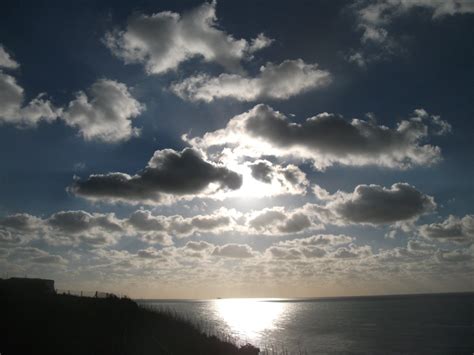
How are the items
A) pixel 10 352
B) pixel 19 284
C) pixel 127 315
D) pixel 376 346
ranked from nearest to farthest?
1. pixel 10 352
2. pixel 127 315
3. pixel 19 284
4. pixel 376 346

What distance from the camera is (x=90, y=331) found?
37656 mm

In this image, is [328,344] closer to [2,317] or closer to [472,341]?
[472,341]

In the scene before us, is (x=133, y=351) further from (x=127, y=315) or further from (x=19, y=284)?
(x=19, y=284)

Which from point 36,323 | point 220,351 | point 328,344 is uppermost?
point 36,323

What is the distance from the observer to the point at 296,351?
6812 centimetres

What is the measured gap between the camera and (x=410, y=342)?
79.4m

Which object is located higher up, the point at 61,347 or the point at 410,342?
the point at 61,347

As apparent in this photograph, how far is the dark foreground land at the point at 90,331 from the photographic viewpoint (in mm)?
32531

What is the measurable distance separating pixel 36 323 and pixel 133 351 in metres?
11.5

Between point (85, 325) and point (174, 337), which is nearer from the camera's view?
point (85, 325)

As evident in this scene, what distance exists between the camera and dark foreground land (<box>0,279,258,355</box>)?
32531 millimetres

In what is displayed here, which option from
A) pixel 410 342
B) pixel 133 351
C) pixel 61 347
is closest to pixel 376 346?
pixel 410 342

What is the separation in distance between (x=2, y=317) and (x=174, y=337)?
17.1m

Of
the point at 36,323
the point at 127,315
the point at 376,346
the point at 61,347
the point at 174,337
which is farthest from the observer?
the point at 376,346
